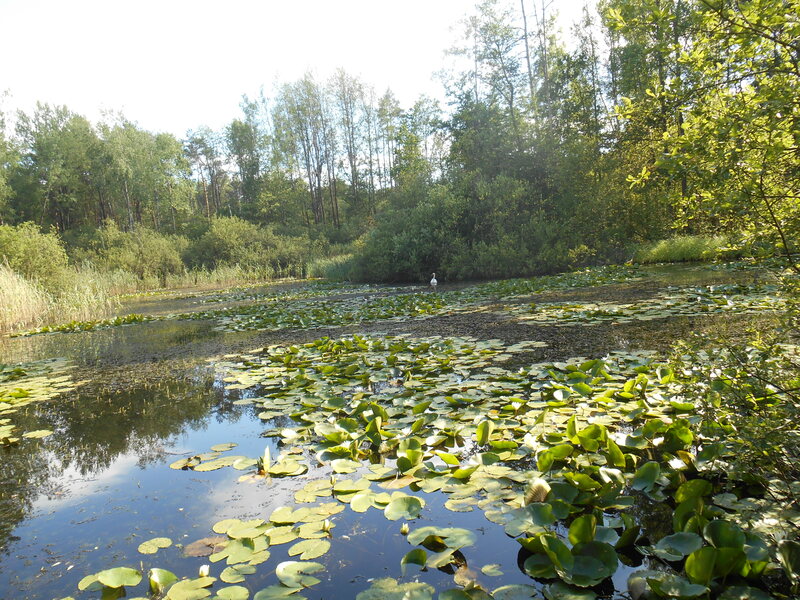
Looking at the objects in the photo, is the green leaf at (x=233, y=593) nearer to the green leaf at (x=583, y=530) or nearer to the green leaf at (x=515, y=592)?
the green leaf at (x=515, y=592)

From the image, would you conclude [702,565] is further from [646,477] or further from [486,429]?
[486,429]

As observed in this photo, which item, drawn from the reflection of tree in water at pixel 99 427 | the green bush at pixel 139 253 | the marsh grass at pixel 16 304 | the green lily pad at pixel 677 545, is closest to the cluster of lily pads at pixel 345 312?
the marsh grass at pixel 16 304

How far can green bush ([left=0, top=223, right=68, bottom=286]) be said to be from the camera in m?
11.6

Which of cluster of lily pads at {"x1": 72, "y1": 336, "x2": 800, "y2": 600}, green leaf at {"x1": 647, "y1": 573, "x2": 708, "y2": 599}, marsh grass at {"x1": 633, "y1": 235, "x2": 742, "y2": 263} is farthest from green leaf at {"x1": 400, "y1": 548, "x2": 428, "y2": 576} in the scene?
marsh grass at {"x1": 633, "y1": 235, "x2": 742, "y2": 263}

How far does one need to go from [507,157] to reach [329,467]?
15957 mm

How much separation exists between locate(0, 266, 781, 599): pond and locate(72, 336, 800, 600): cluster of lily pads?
0.01m

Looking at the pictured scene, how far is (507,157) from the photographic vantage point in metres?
16.4

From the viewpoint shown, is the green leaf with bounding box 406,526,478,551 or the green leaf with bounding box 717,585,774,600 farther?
the green leaf with bounding box 406,526,478,551

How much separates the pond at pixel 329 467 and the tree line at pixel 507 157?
2.18 feet

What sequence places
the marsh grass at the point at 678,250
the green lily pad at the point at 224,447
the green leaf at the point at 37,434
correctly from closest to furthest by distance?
the green lily pad at the point at 224,447, the green leaf at the point at 37,434, the marsh grass at the point at 678,250

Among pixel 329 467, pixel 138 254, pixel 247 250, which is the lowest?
pixel 329 467

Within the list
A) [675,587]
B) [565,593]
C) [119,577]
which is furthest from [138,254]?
[675,587]

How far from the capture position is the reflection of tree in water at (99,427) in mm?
2199

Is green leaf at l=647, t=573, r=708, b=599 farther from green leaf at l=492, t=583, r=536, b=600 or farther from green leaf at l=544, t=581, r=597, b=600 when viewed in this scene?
green leaf at l=492, t=583, r=536, b=600
